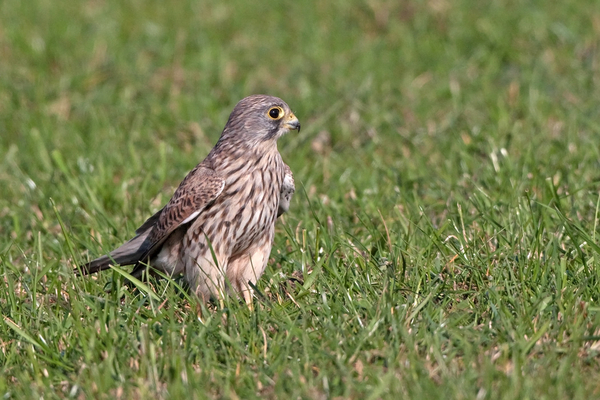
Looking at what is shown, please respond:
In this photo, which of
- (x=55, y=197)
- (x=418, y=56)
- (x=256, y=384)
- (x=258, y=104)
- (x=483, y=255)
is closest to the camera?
(x=256, y=384)

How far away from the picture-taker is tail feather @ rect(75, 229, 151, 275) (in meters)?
4.93

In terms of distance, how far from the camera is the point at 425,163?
692cm

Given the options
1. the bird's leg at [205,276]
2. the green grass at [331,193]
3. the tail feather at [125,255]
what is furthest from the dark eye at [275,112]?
the tail feather at [125,255]

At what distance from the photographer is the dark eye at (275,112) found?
5117 mm

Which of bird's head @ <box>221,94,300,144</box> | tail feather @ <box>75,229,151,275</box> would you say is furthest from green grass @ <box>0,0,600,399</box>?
bird's head @ <box>221,94,300,144</box>

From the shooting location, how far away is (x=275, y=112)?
5.12m

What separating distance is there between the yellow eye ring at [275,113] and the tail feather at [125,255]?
3.36 ft

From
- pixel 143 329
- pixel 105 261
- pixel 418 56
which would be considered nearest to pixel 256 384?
pixel 143 329

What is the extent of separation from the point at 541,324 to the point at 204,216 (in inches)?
76.8

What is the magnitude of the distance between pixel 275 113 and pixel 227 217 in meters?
0.73

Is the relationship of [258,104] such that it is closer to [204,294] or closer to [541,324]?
[204,294]

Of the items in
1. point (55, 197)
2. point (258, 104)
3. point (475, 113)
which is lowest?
point (475, 113)

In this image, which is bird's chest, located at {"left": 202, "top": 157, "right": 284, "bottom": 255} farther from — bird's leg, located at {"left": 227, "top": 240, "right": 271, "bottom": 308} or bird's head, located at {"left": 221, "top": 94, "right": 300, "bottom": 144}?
bird's head, located at {"left": 221, "top": 94, "right": 300, "bottom": 144}

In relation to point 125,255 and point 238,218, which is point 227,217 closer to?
point 238,218
